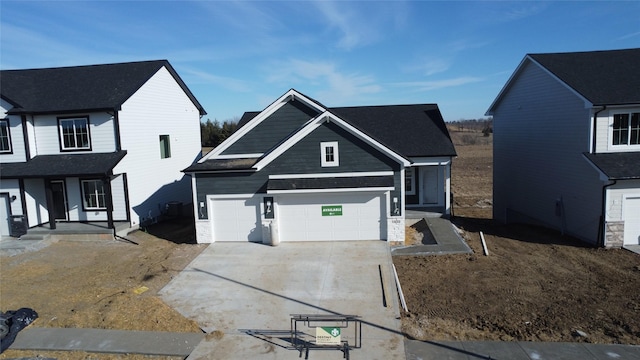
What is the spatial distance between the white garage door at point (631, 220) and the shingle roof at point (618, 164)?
3.94ft

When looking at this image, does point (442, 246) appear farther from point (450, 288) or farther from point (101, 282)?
point (101, 282)

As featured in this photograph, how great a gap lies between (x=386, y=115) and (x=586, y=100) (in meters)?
10.3

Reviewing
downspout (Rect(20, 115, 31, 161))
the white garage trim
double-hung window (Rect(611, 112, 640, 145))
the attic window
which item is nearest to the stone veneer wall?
double-hung window (Rect(611, 112, 640, 145))

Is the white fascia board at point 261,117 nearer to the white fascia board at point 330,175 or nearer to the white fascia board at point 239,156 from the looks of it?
the white fascia board at point 239,156

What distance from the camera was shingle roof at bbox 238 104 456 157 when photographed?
2178 centimetres

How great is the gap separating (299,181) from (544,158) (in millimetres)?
12163

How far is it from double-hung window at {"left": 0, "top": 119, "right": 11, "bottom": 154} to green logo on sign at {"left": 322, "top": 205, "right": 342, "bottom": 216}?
16.1m

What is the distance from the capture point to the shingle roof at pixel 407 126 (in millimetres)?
21781

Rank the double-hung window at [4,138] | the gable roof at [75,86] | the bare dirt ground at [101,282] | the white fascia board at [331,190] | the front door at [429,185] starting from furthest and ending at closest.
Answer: the front door at [429,185], the double-hung window at [4,138], the gable roof at [75,86], the white fascia board at [331,190], the bare dirt ground at [101,282]

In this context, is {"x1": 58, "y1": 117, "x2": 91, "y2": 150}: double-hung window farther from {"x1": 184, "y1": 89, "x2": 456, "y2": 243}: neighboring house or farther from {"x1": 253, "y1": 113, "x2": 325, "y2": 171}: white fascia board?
{"x1": 253, "y1": 113, "x2": 325, "y2": 171}: white fascia board

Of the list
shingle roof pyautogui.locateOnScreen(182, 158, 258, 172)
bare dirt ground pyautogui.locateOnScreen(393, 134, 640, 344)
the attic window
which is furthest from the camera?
the attic window

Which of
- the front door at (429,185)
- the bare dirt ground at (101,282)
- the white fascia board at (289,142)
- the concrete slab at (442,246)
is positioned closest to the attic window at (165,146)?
the bare dirt ground at (101,282)

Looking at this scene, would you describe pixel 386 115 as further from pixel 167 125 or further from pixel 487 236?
pixel 167 125

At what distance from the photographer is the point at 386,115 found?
80.9 feet
